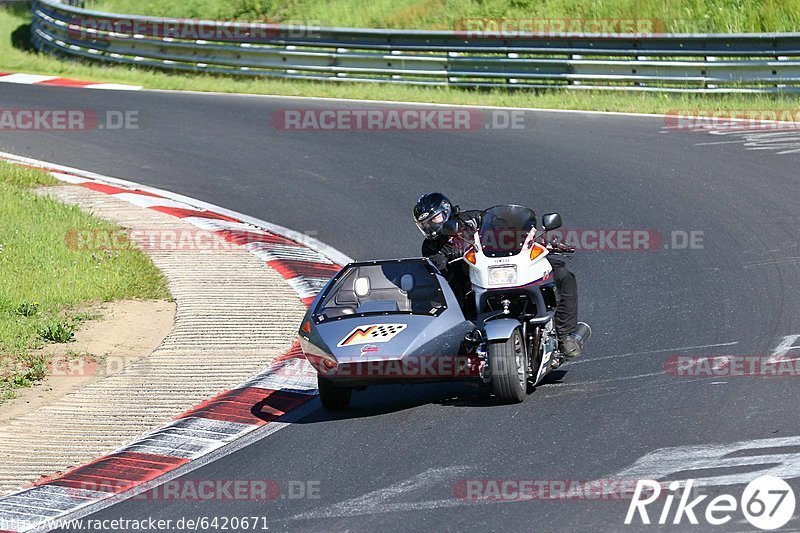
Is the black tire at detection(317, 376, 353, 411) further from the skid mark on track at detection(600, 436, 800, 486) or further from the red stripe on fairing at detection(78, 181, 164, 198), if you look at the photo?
the red stripe on fairing at detection(78, 181, 164, 198)

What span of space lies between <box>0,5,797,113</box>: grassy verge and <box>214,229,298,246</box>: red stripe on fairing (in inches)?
274

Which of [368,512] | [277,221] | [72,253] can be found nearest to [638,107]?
[277,221]

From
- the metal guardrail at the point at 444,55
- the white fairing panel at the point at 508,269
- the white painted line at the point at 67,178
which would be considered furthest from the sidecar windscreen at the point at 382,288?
the metal guardrail at the point at 444,55

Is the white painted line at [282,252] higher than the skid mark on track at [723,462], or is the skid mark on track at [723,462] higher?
the white painted line at [282,252]

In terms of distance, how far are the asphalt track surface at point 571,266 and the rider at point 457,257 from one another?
38 cm

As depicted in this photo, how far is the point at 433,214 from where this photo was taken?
30.6ft

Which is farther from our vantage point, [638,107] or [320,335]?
[638,107]

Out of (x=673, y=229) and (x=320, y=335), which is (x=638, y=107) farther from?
(x=320, y=335)

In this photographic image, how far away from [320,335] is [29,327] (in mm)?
3517

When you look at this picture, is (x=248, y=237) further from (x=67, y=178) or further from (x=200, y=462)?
(x=200, y=462)

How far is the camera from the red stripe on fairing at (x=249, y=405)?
863 centimetres

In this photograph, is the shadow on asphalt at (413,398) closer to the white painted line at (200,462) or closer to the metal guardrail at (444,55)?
the white painted line at (200,462)

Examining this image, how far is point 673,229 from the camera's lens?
13.1 metres

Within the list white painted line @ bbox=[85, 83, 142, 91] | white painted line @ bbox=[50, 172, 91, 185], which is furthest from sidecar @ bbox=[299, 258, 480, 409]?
white painted line @ bbox=[85, 83, 142, 91]
